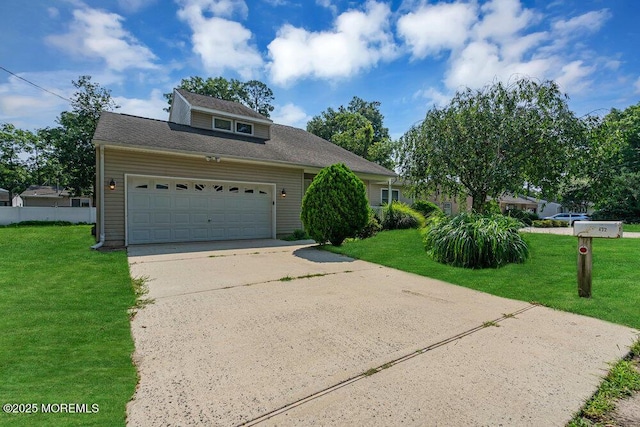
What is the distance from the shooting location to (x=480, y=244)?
266 inches

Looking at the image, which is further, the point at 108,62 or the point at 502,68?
the point at 108,62

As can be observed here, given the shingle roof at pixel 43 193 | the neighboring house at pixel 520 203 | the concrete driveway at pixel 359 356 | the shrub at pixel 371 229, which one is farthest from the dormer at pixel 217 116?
the neighboring house at pixel 520 203

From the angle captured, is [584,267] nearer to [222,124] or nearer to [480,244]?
[480,244]

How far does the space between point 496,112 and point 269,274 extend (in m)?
6.98

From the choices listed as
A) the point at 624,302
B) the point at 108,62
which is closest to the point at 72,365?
the point at 624,302

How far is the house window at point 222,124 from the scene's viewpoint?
13663 millimetres

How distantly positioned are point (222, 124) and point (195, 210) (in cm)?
506

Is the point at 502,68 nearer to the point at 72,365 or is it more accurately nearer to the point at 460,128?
the point at 460,128

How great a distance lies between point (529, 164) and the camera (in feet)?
26.2

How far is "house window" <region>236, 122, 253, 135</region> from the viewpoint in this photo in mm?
14188

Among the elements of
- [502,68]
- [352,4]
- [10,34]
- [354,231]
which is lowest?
[354,231]

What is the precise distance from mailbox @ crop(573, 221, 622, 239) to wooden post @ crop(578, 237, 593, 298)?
0.46 feet

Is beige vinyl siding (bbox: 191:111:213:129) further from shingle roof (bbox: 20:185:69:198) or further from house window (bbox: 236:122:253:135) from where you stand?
shingle roof (bbox: 20:185:69:198)

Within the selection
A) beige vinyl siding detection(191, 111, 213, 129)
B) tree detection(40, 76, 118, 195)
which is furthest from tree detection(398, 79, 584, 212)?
tree detection(40, 76, 118, 195)
